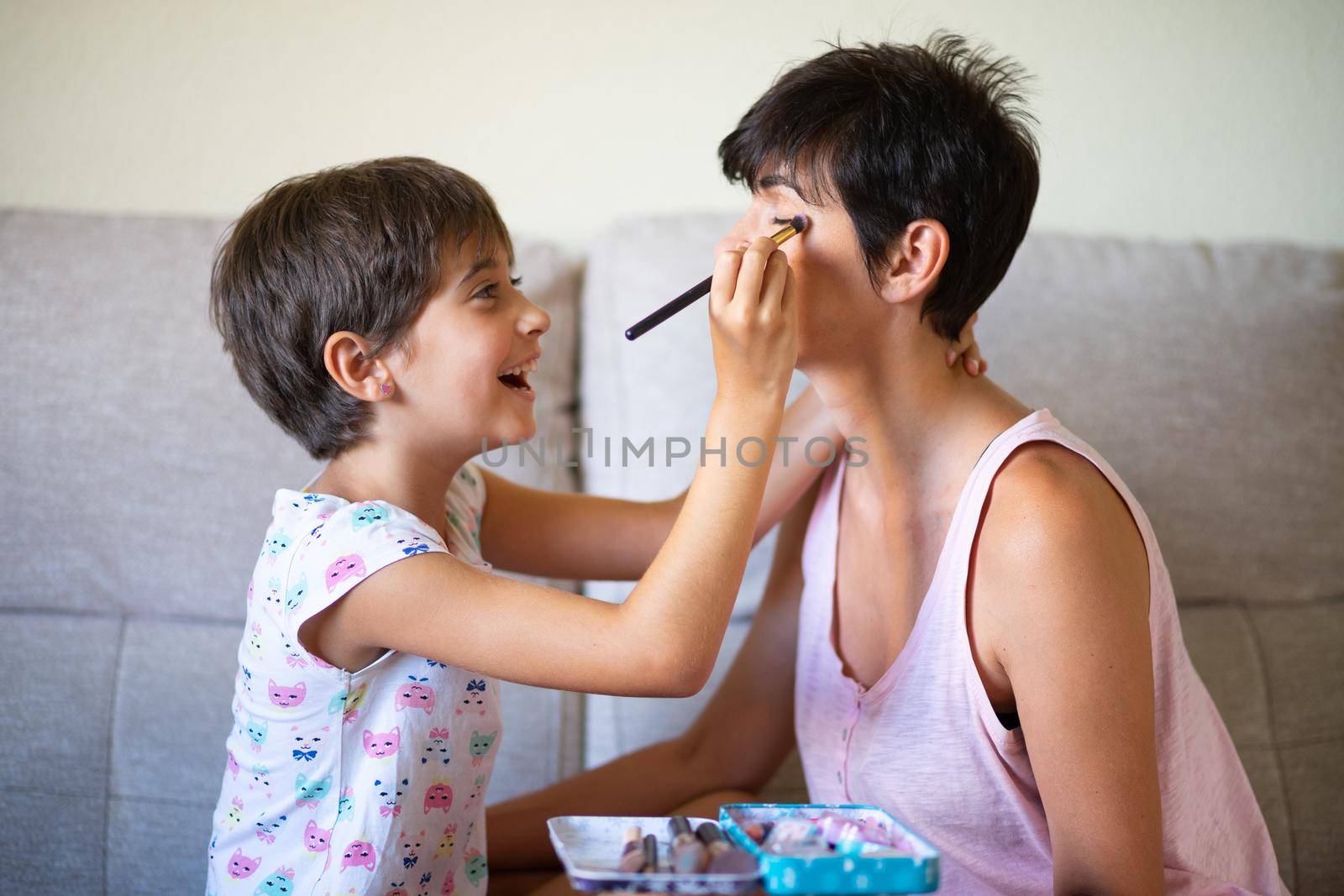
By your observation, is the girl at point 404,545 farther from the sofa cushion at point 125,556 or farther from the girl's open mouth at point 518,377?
the sofa cushion at point 125,556

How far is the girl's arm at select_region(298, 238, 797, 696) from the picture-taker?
89cm

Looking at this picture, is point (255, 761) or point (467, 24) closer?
point (255, 761)

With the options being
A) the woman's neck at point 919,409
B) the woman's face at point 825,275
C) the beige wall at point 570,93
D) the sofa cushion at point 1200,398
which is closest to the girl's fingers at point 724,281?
the woman's face at point 825,275

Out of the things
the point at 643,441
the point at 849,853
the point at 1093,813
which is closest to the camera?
the point at 849,853

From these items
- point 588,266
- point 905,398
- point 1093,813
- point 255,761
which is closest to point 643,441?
point 588,266

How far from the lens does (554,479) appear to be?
5.10 feet

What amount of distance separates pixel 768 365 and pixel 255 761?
63cm

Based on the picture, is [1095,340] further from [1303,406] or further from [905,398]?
[905,398]

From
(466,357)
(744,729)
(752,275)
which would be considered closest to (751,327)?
(752,275)

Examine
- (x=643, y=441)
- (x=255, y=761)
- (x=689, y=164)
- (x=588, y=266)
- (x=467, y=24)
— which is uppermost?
(x=467, y=24)

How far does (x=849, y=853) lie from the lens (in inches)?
28.0

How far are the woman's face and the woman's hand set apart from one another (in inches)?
3.8

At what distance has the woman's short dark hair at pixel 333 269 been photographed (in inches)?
41.1

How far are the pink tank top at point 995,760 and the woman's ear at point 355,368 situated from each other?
1.95ft
